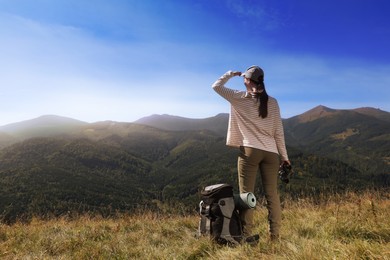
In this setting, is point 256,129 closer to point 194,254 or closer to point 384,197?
point 194,254

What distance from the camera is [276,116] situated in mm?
5547

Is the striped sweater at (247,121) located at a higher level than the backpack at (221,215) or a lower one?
higher

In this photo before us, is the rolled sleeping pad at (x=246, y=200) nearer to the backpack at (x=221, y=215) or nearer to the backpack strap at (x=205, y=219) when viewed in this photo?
the backpack at (x=221, y=215)

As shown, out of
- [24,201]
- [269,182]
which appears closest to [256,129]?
[269,182]

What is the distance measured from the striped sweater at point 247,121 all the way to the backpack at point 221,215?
78 centimetres

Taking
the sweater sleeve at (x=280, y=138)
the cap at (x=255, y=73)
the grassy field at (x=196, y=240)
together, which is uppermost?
the cap at (x=255, y=73)

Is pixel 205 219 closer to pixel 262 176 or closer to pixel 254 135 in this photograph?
pixel 262 176

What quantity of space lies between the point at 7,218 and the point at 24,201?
146891 millimetres

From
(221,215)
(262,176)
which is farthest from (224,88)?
(221,215)

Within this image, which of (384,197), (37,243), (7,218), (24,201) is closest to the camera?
(37,243)

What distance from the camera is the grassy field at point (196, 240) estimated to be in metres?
3.82

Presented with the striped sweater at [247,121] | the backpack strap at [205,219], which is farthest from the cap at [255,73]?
the backpack strap at [205,219]

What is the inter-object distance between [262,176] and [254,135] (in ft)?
2.23

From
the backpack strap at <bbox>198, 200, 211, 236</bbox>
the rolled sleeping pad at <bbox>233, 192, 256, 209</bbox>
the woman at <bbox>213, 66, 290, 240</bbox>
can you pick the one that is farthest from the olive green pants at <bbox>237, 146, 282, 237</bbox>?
the backpack strap at <bbox>198, 200, 211, 236</bbox>
